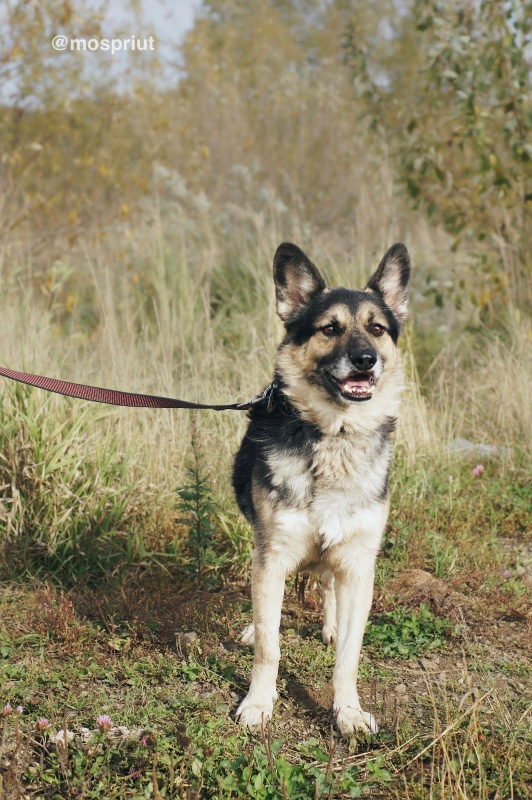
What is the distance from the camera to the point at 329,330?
308 cm

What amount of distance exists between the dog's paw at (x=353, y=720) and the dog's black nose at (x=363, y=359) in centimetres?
131

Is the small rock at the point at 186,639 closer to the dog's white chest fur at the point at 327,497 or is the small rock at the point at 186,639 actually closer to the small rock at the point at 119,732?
the small rock at the point at 119,732

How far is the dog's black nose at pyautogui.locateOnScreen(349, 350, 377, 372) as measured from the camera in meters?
2.85

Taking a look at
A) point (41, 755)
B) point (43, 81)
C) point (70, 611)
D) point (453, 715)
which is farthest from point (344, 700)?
point (43, 81)

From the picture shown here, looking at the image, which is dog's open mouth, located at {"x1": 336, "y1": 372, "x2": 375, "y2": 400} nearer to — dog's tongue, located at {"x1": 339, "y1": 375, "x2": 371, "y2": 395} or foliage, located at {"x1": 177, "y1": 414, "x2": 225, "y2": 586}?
dog's tongue, located at {"x1": 339, "y1": 375, "x2": 371, "y2": 395}

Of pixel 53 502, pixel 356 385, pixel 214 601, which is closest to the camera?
pixel 356 385

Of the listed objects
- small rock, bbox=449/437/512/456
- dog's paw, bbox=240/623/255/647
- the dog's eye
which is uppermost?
the dog's eye

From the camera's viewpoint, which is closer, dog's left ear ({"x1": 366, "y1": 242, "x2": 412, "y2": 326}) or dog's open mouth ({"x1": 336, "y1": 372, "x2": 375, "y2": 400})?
dog's open mouth ({"x1": 336, "y1": 372, "x2": 375, "y2": 400})

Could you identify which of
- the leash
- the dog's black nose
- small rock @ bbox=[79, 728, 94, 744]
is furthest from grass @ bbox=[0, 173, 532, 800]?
the dog's black nose

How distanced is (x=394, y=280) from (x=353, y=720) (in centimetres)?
191

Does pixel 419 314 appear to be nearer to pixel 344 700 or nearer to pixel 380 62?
pixel 344 700

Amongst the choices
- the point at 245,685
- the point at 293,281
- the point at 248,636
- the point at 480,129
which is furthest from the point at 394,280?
the point at 480,129

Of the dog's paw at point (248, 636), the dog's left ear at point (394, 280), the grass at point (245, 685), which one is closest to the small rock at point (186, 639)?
the grass at point (245, 685)

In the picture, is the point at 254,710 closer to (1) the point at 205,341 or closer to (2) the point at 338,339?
(2) the point at 338,339
